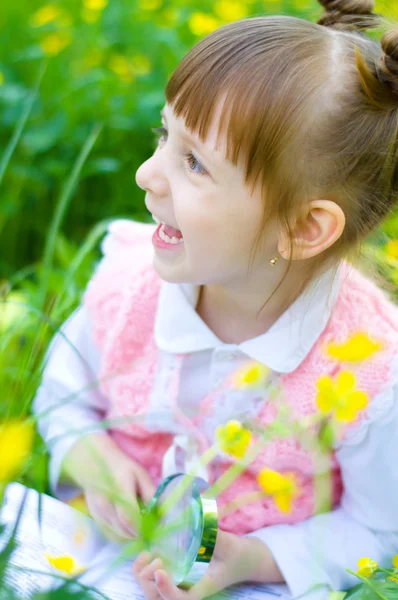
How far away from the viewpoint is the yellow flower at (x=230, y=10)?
6.82ft

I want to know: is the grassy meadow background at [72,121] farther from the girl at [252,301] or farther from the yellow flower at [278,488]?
the yellow flower at [278,488]

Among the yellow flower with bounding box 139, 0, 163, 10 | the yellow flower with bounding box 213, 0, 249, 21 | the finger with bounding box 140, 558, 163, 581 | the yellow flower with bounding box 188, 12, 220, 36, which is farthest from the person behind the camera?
the yellow flower with bounding box 139, 0, 163, 10

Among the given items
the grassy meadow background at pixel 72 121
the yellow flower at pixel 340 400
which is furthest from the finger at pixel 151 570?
the grassy meadow background at pixel 72 121

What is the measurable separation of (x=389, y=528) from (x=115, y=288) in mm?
515

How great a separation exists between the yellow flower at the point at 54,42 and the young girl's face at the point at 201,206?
40.2 inches

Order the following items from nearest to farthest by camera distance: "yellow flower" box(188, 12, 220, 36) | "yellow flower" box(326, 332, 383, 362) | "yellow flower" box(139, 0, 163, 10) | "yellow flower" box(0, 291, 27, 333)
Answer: "yellow flower" box(326, 332, 383, 362), "yellow flower" box(0, 291, 27, 333), "yellow flower" box(188, 12, 220, 36), "yellow flower" box(139, 0, 163, 10)

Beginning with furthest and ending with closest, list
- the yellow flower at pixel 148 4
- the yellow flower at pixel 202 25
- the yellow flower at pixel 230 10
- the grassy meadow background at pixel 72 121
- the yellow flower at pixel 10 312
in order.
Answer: the yellow flower at pixel 148 4 < the yellow flower at pixel 230 10 < the yellow flower at pixel 202 25 < the grassy meadow background at pixel 72 121 < the yellow flower at pixel 10 312

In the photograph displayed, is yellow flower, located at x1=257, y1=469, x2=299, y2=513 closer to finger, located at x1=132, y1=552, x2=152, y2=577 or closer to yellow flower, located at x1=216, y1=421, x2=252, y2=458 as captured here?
yellow flower, located at x1=216, y1=421, x2=252, y2=458

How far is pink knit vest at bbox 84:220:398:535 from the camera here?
42.6 inches

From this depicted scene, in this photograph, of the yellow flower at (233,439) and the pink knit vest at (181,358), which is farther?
the pink knit vest at (181,358)

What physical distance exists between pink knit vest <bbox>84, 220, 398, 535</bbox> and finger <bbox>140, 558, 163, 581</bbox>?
18 centimetres

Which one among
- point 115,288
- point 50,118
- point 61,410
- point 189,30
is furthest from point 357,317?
point 189,30

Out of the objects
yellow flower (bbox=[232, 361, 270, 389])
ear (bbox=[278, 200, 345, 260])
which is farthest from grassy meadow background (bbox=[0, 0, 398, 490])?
ear (bbox=[278, 200, 345, 260])

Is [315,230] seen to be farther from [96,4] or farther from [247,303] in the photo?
[96,4]
